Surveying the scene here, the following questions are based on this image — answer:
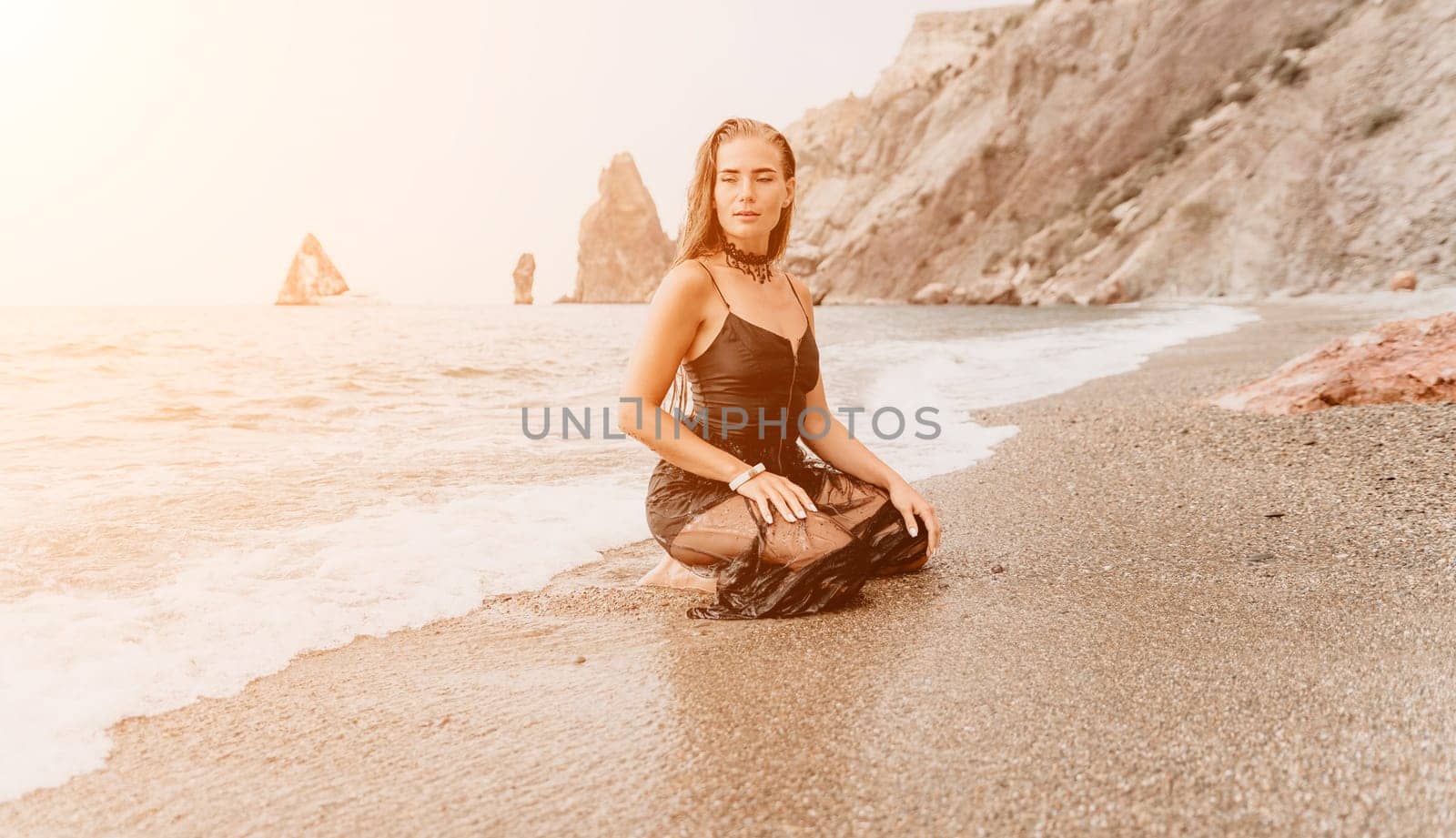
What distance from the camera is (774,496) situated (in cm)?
307

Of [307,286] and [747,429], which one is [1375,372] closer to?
[747,429]

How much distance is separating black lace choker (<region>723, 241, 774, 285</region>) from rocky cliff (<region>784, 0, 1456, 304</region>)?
36841mm

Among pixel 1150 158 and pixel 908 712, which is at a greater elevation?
pixel 1150 158

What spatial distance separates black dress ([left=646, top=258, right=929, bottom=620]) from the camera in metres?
3.13

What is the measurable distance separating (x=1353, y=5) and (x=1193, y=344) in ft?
128

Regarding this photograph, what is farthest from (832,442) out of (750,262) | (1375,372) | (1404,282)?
(1404,282)

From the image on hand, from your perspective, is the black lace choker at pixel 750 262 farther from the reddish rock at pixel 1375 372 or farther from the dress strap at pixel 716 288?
the reddish rock at pixel 1375 372

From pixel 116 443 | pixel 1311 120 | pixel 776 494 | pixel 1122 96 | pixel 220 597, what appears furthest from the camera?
pixel 1122 96

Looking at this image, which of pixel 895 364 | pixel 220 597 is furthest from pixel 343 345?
pixel 220 597

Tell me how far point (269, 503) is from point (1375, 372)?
7607mm

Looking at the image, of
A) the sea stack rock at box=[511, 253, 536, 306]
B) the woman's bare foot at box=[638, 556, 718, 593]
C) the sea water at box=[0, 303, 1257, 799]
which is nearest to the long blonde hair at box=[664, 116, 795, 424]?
the woman's bare foot at box=[638, 556, 718, 593]

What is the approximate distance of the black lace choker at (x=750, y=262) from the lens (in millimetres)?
3297

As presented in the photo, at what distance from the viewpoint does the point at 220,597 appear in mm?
3404

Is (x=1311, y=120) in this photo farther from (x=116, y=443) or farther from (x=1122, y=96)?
(x=116, y=443)
